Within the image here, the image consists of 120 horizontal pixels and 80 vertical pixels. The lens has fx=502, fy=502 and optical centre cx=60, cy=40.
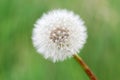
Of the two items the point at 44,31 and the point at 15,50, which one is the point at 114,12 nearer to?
the point at 15,50

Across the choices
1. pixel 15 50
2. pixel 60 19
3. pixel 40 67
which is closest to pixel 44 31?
pixel 60 19

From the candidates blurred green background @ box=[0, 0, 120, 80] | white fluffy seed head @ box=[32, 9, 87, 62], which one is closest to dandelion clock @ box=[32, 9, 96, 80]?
white fluffy seed head @ box=[32, 9, 87, 62]

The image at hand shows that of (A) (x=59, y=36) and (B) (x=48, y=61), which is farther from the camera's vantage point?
(B) (x=48, y=61)

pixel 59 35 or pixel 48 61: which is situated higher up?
pixel 48 61

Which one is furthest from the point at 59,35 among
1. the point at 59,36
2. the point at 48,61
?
the point at 48,61

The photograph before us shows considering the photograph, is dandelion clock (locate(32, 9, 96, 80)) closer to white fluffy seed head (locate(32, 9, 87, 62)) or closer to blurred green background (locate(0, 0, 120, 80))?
white fluffy seed head (locate(32, 9, 87, 62))

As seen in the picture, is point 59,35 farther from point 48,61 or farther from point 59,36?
point 48,61

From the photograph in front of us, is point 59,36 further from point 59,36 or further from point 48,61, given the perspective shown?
point 48,61
